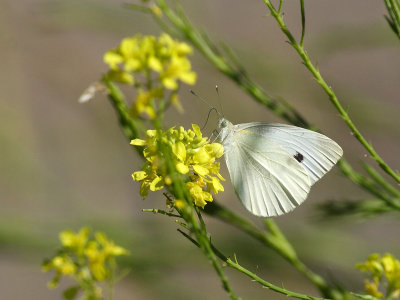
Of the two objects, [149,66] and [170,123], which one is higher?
[170,123]

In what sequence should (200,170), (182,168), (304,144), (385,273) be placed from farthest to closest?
(304,144) < (385,273) < (200,170) < (182,168)

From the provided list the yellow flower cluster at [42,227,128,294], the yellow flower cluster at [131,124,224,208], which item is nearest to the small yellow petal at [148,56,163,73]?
the yellow flower cluster at [131,124,224,208]

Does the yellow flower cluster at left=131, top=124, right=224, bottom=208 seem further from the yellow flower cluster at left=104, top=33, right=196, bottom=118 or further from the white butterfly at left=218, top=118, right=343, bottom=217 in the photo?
the white butterfly at left=218, top=118, right=343, bottom=217

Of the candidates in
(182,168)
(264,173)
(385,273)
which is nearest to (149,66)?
(182,168)

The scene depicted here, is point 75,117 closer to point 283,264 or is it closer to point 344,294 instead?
point 283,264

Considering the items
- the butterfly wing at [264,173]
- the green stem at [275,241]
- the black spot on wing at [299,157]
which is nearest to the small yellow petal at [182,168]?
the green stem at [275,241]

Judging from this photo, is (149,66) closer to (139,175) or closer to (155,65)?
(155,65)
